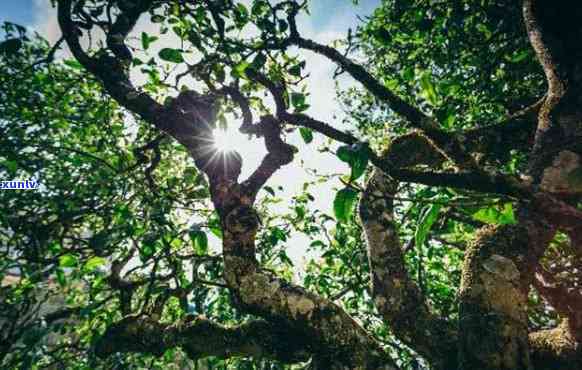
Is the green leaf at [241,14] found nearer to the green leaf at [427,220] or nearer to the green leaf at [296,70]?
the green leaf at [296,70]

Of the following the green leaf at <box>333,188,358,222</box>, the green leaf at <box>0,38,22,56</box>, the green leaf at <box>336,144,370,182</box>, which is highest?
the green leaf at <box>0,38,22,56</box>

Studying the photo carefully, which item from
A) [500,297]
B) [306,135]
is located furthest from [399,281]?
[306,135]

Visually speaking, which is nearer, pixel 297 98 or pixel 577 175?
pixel 577 175

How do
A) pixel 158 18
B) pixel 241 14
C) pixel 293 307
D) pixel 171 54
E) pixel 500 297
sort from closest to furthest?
pixel 500 297 → pixel 293 307 → pixel 171 54 → pixel 241 14 → pixel 158 18

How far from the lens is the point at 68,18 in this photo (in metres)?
3.49

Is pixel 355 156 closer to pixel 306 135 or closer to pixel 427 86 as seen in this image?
pixel 427 86

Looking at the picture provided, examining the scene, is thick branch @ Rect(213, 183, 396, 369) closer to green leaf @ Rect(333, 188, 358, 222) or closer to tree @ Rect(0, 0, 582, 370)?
tree @ Rect(0, 0, 582, 370)

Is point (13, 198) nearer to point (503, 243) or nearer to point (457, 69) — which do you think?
point (503, 243)

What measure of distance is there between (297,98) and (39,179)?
6388 mm

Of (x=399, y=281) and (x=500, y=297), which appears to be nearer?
(x=500, y=297)

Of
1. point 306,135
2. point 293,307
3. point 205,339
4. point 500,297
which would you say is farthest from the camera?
point 205,339

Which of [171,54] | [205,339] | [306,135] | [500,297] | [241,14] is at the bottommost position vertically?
[500,297]

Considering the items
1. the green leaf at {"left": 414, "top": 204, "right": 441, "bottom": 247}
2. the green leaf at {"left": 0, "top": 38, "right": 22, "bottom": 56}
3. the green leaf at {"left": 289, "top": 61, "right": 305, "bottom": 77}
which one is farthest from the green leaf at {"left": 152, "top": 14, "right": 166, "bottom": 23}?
the green leaf at {"left": 414, "top": 204, "right": 441, "bottom": 247}

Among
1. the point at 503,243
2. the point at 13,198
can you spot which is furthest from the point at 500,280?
the point at 13,198
